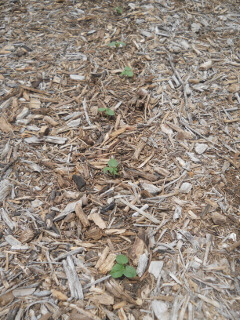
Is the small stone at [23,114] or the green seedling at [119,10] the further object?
the green seedling at [119,10]

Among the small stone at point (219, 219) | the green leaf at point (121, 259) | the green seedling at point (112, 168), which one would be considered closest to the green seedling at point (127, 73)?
the green seedling at point (112, 168)

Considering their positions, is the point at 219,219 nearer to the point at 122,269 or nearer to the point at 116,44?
the point at 122,269

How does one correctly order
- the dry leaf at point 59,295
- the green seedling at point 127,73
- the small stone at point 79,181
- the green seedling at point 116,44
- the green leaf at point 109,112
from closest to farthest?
the dry leaf at point 59,295 → the small stone at point 79,181 → the green leaf at point 109,112 → the green seedling at point 127,73 → the green seedling at point 116,44

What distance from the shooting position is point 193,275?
1798 millimetres

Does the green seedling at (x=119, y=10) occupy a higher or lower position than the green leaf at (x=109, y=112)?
higher

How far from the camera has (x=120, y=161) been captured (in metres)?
2.38

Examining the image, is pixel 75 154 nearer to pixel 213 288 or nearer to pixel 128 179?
pixel 128 179

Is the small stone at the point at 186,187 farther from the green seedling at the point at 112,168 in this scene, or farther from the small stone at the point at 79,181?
the small stone at the point at 79,181

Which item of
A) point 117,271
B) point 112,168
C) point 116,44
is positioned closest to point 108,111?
point 112,168

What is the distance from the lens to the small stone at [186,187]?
2.20m

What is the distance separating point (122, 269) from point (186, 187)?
0.79 m

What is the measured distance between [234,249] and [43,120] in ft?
6.04

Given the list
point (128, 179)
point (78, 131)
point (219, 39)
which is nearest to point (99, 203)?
point (128, 179)

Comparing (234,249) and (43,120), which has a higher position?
(43,120)
